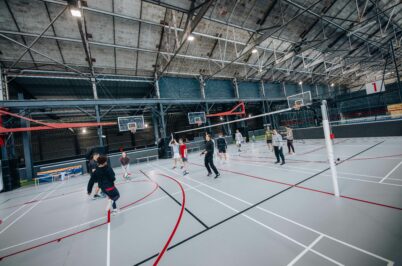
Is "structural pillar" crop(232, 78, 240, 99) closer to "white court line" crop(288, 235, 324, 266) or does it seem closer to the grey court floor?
the grey court floor

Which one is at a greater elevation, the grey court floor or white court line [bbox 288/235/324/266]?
the grey court floor

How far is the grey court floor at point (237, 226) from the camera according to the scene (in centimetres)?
254

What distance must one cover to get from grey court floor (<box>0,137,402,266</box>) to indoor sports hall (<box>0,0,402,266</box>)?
3 cm

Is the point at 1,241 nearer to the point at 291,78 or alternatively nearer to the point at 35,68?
the point at 35,68

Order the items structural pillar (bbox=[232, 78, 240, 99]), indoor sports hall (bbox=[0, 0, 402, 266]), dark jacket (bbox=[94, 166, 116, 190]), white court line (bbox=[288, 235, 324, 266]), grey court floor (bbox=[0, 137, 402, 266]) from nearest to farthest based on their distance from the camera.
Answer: white court line (bbox=[288, 235, 324, 266]) < grey court floor (bbox=[0, 137, 402, 266]) < indoor sports hall (bbox=[0, 0, 402, 266]) < dark jacket (bbox=[94, 166, 116, 190]) < structural pillar (bbox=[232, 78, 240, 99])

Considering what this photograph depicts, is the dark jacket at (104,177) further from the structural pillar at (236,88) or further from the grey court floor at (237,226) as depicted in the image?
the structural pillar at (236,88)

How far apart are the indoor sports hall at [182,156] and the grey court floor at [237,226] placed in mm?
32

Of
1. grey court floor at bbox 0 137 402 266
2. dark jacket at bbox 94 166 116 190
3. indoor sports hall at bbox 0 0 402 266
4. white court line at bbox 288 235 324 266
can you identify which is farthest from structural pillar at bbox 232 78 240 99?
white court line at bbox 288 235 324 266

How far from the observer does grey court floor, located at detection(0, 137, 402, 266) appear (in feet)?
8.32

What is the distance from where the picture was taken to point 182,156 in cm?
972

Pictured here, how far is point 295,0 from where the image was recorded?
→ 12297 mm

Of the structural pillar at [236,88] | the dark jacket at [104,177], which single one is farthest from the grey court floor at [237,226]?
the structural pillar at [236,88]

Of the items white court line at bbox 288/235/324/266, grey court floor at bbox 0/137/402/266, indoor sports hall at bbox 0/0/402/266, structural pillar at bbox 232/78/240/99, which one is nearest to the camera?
white court line at bbox 288/235/324/266

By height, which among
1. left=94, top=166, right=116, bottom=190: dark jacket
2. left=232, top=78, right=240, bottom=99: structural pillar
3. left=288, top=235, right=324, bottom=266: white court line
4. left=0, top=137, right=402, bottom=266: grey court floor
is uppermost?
left=232, top=78, right=240, bottom=99: structural pillar
